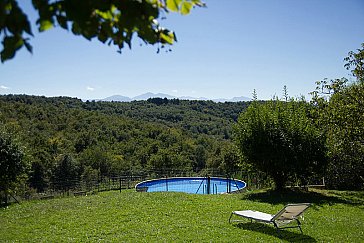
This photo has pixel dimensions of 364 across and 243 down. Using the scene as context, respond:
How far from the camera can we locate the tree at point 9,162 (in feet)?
43.4

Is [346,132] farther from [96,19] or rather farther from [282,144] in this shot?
[96,19]

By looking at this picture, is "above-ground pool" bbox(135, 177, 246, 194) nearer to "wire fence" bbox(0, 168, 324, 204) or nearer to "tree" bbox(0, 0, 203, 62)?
"wire fence" bbox(0, 168, 324, 204)

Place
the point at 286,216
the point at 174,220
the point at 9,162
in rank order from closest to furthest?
the point at 286,216
the point at 174,220
the point at 9,162

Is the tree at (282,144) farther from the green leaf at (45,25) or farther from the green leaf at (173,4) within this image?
the green leaf at (45,25)

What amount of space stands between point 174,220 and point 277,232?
2.68 m

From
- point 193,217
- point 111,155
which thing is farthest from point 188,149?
Result: point 193,217

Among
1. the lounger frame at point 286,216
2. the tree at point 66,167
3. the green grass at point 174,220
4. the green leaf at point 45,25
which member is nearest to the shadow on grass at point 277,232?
the green grass at point 174,220

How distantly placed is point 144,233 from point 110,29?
22.4 feet

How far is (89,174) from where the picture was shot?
45.0 m

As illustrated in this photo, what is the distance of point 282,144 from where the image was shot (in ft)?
43.4

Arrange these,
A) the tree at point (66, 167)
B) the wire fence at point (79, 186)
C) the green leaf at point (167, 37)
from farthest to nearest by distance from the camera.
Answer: the tree at point (66, 167) → the wire fence at point (79, 186) → the green leaf at point (167, 37)

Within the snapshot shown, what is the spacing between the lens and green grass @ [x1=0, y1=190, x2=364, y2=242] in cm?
762

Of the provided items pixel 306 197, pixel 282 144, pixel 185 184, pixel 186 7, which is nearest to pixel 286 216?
pixel 306 197

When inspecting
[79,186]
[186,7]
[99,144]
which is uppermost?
[186,7]
